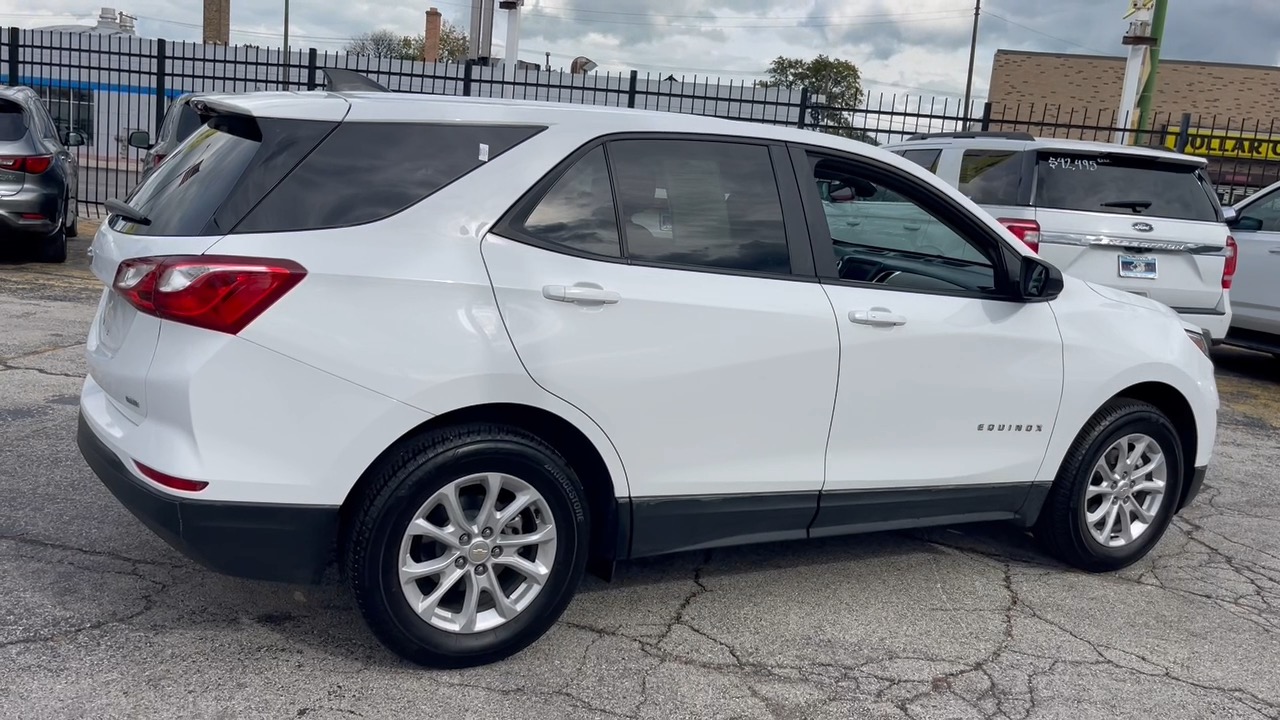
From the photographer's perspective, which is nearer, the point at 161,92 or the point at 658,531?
the point at 658,531

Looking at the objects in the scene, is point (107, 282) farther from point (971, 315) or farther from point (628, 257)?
point (971, 315)

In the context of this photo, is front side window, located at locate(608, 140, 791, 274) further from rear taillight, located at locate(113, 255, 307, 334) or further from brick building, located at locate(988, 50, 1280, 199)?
brick building, located at locate(988, 50, 1280, 199)

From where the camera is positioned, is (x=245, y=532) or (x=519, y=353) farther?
(x=519, y=353)

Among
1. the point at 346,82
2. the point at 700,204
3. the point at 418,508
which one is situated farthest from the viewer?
the point at 346,82

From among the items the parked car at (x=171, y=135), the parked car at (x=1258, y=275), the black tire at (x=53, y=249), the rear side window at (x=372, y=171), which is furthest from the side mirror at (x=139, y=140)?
the parked car at (x=1258, y=275)

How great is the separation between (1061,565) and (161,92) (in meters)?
14.2

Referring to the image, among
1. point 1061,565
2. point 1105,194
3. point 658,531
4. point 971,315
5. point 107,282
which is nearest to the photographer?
point 107,282

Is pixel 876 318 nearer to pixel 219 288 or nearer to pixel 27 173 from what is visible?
pixel 219 288

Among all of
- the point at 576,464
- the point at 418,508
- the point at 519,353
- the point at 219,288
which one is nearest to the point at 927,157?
the point at 576,464

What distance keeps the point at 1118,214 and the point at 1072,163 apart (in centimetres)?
46

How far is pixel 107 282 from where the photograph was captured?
3.45 meters

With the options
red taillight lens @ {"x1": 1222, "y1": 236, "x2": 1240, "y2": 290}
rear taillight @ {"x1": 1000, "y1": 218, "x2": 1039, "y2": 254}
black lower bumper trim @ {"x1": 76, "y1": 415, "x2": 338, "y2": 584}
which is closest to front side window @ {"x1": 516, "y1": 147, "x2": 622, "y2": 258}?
black lower bumper trim @ {"x1": 76, "y1": 415, "x2": 338, "y2": 584}

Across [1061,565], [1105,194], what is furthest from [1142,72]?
[1061,565]

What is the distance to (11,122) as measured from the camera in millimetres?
10062
